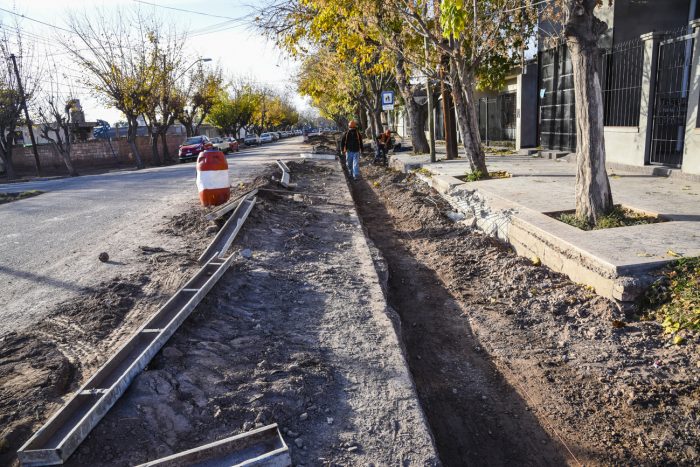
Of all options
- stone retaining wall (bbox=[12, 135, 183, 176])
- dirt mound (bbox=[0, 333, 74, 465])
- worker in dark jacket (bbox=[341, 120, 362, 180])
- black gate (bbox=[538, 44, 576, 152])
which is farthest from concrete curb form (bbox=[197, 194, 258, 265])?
stone retaining wall (bbox=[12, 135, 183, 176])

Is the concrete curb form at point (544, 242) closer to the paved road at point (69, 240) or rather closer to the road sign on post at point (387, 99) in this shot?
the paved road at point (69, 240)

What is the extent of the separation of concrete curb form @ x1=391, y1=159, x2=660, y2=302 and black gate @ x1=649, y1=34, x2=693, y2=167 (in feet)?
14.1

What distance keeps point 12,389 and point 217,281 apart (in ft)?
6.74

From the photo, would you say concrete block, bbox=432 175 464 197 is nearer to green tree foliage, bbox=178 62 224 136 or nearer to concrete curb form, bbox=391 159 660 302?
concrete curb form, bbox=391 159 660 302

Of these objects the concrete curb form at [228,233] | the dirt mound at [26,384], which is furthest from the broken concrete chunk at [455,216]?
the dirt mound at [26,384]

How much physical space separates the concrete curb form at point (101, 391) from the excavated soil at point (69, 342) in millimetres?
228

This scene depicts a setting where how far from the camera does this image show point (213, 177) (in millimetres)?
8156

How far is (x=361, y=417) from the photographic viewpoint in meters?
3.01

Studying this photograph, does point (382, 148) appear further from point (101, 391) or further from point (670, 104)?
point (101, 391)

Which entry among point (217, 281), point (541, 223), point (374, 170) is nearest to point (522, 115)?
point (374, 170)

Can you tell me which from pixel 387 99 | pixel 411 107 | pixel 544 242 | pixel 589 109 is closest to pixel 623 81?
pixel 589 109

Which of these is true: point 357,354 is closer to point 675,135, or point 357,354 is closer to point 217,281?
point 217,281

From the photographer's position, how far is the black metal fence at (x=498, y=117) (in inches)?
830

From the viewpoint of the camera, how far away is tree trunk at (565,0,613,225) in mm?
6215
